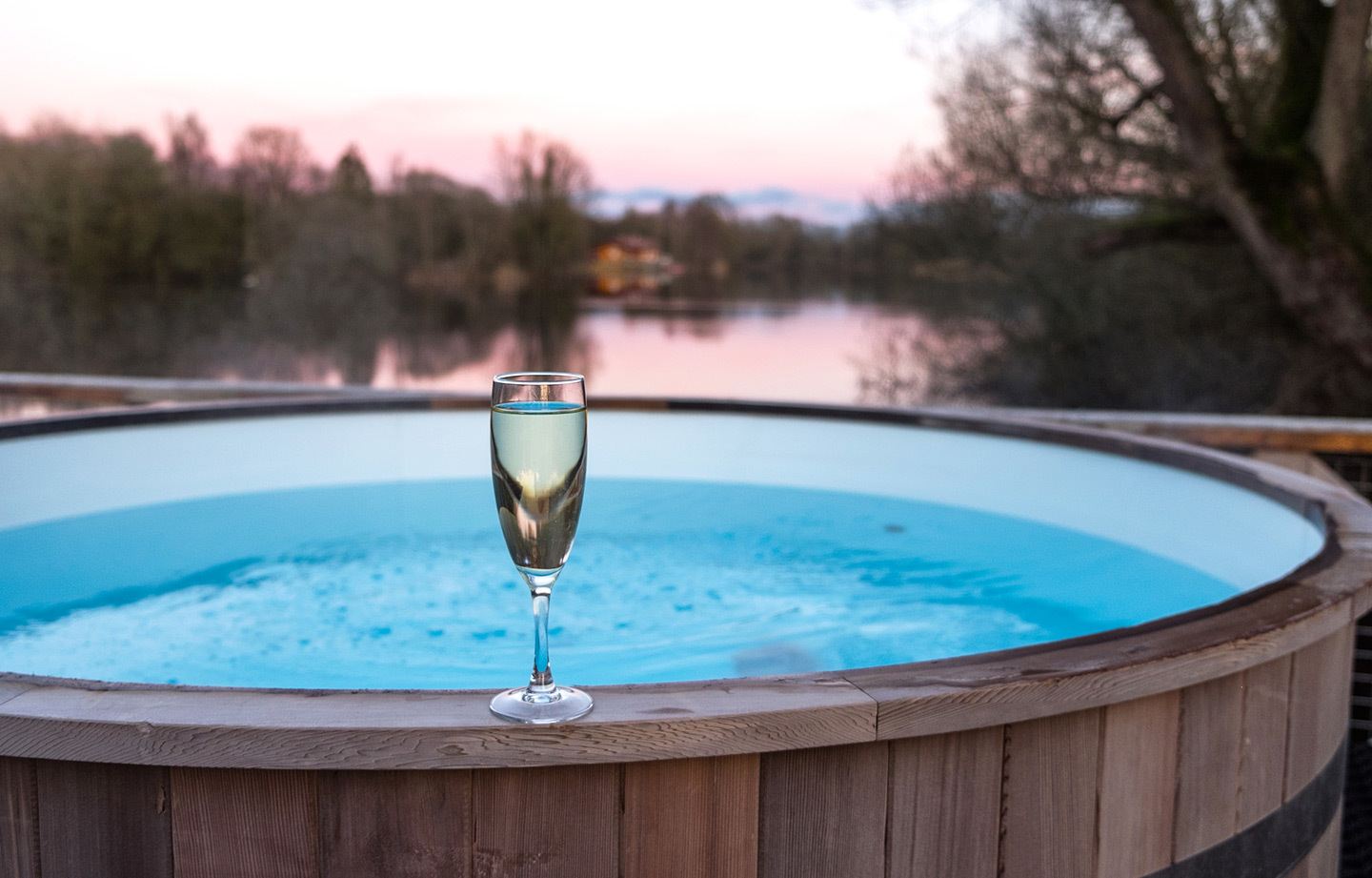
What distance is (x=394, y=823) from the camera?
1.01m

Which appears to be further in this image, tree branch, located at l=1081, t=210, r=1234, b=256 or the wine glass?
tree branch, located at l=1081, t=210, r=1234, b=256

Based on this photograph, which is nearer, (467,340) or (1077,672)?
(1077,672)

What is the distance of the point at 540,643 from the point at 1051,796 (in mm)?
587

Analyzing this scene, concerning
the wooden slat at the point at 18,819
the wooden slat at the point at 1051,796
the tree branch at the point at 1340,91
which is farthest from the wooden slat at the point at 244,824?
the tree branch at the point at 1340,91

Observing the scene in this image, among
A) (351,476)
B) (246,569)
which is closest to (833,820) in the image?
(246,569)

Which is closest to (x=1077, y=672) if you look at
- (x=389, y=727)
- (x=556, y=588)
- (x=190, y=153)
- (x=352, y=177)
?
(x=389, y=727)

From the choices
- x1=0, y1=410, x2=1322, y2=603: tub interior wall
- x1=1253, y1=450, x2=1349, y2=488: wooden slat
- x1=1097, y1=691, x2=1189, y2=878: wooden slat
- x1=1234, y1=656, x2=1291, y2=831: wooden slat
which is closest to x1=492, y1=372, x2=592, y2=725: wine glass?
x1=1097, y1=691, x2=1189, y2=878: wooden slat

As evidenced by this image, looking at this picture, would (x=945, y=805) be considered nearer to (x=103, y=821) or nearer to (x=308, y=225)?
(x=103, y=821)

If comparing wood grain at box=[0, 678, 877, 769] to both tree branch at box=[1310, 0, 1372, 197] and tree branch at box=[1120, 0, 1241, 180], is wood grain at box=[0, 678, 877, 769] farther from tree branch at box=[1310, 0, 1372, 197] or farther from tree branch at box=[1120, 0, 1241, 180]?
tree branch at box=[1310, 0, 1372, 197]

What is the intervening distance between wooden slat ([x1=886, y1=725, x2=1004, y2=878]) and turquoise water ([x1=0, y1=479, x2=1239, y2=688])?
3.36 ft

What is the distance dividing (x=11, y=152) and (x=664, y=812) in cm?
1681

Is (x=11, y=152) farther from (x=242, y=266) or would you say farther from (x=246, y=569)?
(x=246, y=569)

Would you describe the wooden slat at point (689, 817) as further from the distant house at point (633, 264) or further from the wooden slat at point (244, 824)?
the distant house at point (633, 264)

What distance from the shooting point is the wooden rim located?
951mm
